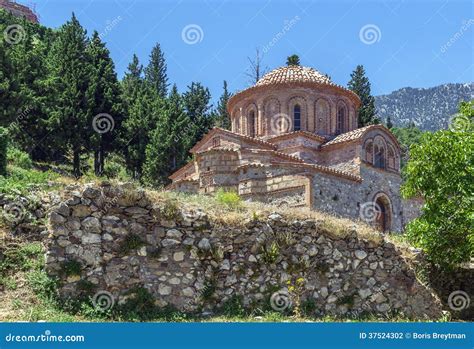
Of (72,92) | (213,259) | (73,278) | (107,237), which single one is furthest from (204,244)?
(72,92)

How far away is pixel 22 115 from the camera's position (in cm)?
2602

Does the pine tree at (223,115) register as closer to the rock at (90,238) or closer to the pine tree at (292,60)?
the pine tree at (292,60)

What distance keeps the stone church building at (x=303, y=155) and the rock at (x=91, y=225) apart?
10.7 metres

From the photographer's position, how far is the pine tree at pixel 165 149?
28.2m

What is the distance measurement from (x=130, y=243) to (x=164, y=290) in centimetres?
88

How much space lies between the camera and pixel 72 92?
1093 inches

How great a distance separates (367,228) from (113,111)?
22.6 m

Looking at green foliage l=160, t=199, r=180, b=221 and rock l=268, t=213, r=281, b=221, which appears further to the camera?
rock l=268, t=213, r=281, b=221

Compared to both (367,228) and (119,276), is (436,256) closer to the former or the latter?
(367,228)

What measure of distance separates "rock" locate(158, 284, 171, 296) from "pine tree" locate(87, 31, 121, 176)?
799 inches

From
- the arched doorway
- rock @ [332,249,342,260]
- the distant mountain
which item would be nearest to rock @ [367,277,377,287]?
rock @ [332,249,342,260]

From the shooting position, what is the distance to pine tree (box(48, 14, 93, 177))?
26672mm

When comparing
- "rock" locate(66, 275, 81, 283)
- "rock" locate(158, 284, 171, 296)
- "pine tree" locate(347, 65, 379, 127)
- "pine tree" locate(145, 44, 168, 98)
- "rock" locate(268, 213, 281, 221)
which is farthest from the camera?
"pine tree" locate(145, 44, 168, 98)

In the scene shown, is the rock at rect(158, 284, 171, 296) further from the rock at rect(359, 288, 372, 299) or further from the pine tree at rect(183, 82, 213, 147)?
the pine tree at rect(183, 82, 213, 147)
